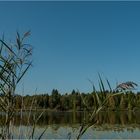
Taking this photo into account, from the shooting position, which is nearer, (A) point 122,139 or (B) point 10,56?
(B) point 10,56

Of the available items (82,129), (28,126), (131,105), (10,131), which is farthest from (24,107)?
(131,105)

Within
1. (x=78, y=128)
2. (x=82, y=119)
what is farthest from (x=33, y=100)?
(x=78, y=128)

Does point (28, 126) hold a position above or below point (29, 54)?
below

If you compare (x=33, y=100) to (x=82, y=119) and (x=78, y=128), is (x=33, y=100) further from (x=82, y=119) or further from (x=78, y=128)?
(x=78, y=128)

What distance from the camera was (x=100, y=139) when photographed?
52.9 feet

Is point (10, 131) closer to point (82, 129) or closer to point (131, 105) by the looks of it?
point (82, 129)

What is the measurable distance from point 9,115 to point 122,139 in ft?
47.8

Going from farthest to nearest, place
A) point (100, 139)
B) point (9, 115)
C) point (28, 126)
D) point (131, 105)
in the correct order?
point (100, 139) < point (28, 126) < point (9, 115) < point (131, 105)

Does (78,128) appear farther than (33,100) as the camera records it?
Yes

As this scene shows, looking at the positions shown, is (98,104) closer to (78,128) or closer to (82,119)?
(82,119)

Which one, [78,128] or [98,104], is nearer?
[98,104]

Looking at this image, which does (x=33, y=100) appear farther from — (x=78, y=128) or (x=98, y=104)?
(x=78, y=128)

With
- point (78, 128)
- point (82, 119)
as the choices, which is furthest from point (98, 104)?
point (78, 128)

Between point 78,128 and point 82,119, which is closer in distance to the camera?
point 82,119
